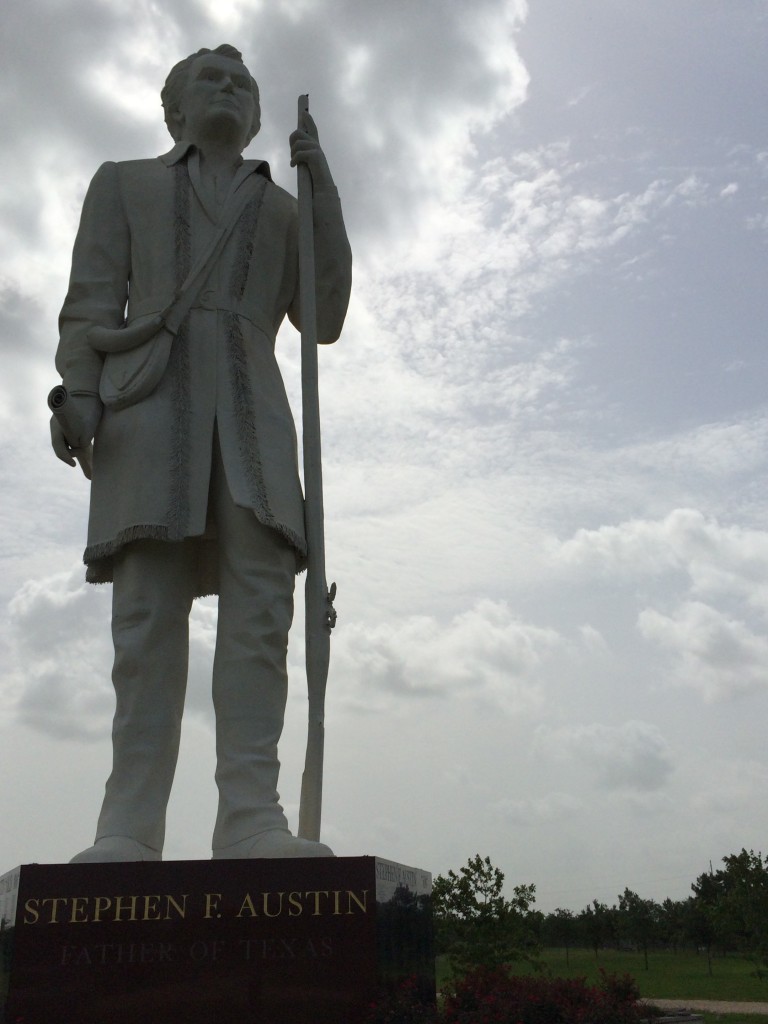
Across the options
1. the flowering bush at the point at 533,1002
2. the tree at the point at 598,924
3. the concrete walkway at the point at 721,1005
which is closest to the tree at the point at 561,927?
the tree at the point at 598,924

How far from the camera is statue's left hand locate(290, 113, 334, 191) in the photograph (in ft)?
20.6

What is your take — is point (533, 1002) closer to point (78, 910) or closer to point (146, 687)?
point (78, 910)

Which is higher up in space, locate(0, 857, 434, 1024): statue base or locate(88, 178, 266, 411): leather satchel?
locate(88, 178, 266, 411): leather satchel

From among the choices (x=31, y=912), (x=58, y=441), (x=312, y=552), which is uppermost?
(x=58, y=441)

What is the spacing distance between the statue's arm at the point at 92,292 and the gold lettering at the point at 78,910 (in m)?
2.45

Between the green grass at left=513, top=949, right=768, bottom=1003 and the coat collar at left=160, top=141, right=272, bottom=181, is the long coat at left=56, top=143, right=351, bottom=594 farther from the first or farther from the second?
the green grass at left=513, top=949, right=768, bottom=1003

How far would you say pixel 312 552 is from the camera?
222 inches

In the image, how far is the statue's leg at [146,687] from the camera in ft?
16.2

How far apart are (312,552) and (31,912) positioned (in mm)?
2282

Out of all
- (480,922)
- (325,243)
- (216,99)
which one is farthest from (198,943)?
(480,922)

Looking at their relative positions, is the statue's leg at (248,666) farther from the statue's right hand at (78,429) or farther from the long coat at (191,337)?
the statue's right hand at (78,429)

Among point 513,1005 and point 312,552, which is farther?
point 312,552

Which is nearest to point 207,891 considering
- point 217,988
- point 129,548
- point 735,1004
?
point 217,988

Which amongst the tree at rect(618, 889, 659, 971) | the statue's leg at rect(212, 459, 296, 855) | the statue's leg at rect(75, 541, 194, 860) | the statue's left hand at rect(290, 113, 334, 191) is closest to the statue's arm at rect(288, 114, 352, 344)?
the statue's left hand at rect(290, 113, 334, 191)
